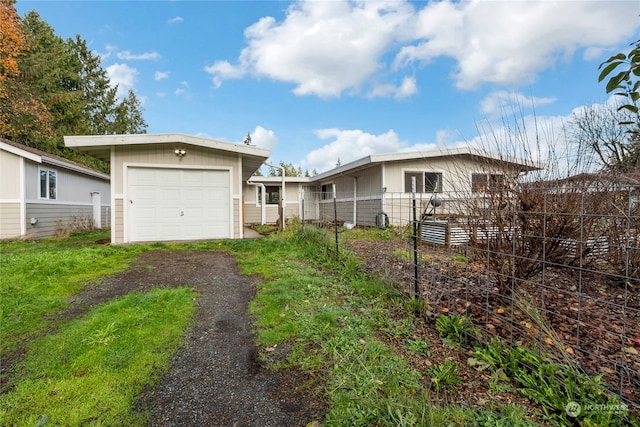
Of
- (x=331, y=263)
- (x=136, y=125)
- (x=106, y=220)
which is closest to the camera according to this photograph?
(x=331, y=263)

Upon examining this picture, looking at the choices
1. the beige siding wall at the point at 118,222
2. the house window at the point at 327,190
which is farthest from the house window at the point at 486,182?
the house window at the point at 327,190

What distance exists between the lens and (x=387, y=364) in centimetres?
226

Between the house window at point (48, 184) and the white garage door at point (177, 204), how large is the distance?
5.13 m

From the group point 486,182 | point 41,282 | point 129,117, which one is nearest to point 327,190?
point 41,282

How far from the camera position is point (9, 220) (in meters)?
9.48

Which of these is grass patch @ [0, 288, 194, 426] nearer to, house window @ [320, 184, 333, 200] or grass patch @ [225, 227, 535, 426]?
grass patch @ [225, 227, 535, 426]

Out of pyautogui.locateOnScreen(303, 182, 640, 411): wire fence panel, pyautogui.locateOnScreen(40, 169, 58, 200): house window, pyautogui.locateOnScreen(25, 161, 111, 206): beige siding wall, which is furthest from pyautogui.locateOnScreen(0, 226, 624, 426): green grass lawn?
pyautogui.locateOnScreen(40, 169, 58, 200): house window

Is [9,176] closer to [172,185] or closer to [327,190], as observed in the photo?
[172,185]

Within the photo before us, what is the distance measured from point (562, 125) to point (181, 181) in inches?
343

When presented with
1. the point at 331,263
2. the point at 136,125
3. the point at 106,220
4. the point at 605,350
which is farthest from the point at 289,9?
the point at 136,125

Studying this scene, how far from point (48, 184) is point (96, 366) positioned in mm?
12255

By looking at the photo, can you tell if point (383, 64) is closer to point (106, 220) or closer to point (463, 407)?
point (463, 407)

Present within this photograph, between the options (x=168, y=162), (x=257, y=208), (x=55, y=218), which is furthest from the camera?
(x=257, y=208)

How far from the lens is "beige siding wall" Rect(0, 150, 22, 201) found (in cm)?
943
